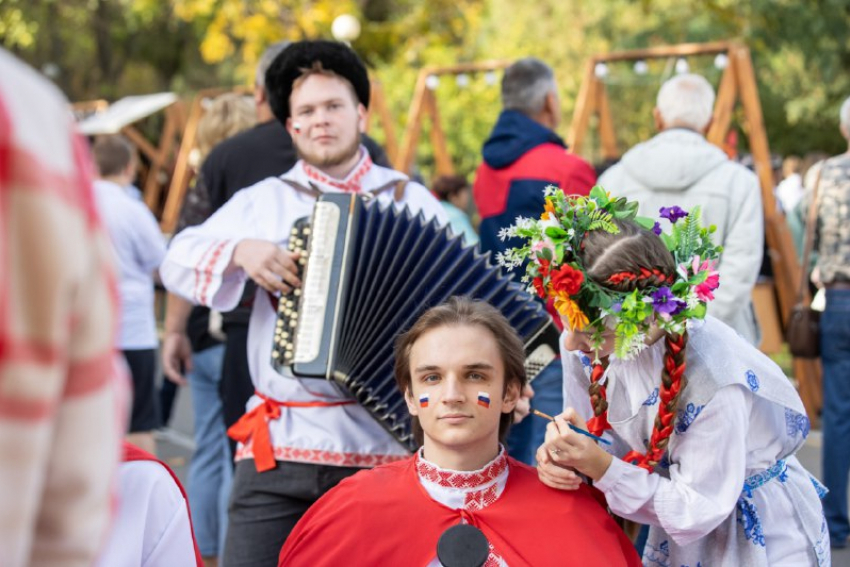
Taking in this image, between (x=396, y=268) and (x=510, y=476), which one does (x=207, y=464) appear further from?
(x=510, y=476)

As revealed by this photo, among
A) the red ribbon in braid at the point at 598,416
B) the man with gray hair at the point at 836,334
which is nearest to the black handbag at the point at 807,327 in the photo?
the man with gray hair at the point at 836,334

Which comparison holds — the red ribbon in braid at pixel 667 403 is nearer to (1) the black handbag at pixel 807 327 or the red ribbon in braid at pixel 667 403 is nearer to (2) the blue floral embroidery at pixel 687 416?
(2) the blue floral embroidery at pixel 687 416

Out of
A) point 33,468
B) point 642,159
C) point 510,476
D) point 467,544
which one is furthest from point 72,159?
point 642,159

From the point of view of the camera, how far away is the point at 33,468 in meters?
1.12

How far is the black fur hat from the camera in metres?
3.83

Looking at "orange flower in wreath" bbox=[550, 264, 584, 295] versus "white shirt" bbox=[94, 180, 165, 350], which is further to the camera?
"white shirt" bbox=[94, 180, 165, 350]

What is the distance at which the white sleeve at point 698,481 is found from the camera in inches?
115

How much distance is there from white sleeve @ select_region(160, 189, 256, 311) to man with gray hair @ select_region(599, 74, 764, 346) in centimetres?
202

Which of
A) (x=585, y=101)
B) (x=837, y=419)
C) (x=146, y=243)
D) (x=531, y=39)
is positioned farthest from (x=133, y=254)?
(x=531, y=39)

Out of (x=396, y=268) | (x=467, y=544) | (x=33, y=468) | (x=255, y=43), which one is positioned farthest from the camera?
(x=255, y=43)

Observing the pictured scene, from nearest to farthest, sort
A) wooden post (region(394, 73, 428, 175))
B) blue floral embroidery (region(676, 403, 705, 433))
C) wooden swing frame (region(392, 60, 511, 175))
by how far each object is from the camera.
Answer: blue floral embroidery (region(676, 403, 705, 433)), wooden swing frame (region(392, 60, 511, 175)), wooden post (region(394, 73, 428, 175))

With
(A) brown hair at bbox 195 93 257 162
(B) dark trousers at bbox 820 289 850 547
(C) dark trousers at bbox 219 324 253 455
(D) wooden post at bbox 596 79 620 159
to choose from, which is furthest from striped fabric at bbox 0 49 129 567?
(D) wooden post at bbox 596 79 620 159

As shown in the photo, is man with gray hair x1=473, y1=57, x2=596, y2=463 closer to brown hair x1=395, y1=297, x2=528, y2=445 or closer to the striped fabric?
brown hair x1=395, y1=297, x2=528, y2=445

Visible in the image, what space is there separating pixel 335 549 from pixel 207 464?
8.82 ft
